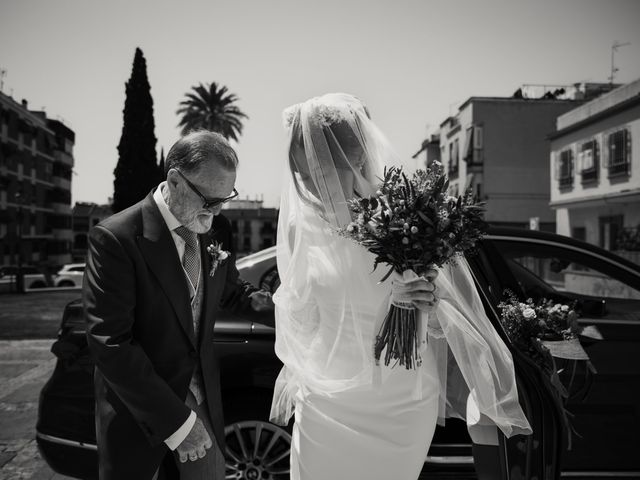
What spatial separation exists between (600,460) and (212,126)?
35611 mm

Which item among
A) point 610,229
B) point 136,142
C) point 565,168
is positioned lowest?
point 610,229

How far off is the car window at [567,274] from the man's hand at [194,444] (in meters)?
2.09

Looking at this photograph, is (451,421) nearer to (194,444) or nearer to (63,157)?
(194,444)

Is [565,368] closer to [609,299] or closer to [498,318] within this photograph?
[498,318]

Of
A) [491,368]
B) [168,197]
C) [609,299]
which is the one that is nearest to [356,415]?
[491,368]

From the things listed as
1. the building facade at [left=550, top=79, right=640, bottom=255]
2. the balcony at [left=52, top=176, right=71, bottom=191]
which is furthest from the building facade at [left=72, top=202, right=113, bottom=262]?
the building facade at [left=550, top=79, right=640, bottom=255]

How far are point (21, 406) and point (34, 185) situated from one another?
171 ft

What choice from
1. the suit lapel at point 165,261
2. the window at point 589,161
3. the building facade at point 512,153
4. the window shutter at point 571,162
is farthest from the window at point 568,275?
the building facade at point 512,153

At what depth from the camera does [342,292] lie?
80.0 inches

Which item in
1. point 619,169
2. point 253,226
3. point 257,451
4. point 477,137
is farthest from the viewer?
point 253,226

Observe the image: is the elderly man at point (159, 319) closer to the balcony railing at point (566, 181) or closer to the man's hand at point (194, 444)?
the man's hand at point (194, 444)

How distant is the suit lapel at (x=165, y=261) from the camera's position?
188cm

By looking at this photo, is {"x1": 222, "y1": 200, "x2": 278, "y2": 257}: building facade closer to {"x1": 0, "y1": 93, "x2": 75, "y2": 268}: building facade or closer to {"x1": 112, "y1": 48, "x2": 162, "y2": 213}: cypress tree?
{"x1": 0, "y1": 93, "x2": 75, "y2": 268}: building facade

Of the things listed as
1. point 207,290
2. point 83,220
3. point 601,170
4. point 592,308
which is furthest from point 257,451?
point 83,220
